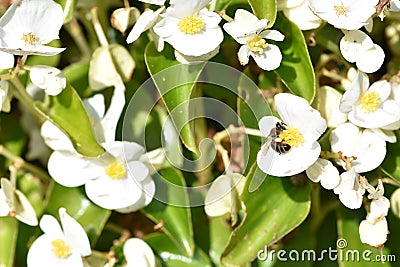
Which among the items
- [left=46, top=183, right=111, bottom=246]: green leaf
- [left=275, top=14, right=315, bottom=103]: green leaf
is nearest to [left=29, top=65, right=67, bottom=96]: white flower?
[left=46, top=183, right=111, bottom=246]: green leaf

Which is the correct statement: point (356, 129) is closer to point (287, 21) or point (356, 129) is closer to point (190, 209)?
point (287, 21)

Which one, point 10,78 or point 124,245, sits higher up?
point 10,78

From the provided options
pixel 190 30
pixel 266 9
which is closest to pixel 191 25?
pixel 190 30

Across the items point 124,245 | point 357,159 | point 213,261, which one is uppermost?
point 357,159

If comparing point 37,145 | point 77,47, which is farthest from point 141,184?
point 77,47

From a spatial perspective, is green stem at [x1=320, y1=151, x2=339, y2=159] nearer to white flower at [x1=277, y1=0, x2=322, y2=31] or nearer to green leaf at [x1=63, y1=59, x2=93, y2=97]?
white flower at [x1=277, y1=0, x2=322, y2=31]

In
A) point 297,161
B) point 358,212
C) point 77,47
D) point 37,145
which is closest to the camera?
point 297,161
